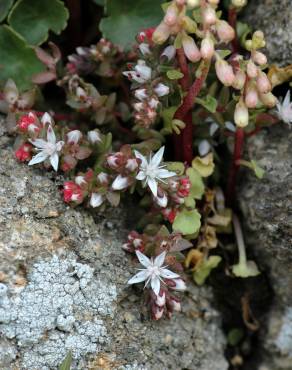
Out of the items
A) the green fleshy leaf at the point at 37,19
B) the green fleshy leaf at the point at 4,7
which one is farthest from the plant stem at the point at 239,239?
the green fleshy leaf at the point at 4,7

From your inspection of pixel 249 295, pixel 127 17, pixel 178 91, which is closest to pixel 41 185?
pixel 178 91

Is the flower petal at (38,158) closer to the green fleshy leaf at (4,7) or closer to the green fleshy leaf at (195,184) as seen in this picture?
the green fleshy leaf at (195,184)

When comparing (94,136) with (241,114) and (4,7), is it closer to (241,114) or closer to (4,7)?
(241,114)

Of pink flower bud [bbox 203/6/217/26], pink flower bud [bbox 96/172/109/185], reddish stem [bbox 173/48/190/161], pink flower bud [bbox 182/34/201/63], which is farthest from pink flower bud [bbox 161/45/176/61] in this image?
pink flower bud [bbox 96/172/109/185]

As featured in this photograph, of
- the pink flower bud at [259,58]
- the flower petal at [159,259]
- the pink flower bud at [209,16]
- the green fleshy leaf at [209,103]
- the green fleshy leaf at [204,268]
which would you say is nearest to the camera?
the pink flower bud at [209,16]

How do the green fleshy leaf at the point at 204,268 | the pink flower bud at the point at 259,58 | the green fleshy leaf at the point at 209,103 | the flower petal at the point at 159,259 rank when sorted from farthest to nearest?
the green fleshy leaf at the point at 204,268, the green fleshy leaf at the point at 209,103, the flower petal at the point at 159,259, the pink flower bud at the point at 259,58

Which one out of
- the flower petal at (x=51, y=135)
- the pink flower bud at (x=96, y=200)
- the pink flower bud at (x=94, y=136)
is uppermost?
the flower petal at (x=51, y=135)

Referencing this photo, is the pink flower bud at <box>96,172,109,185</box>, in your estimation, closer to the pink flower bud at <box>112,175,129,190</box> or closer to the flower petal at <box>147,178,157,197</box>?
the pink flower bud at <box>112,175,129,190</box>
